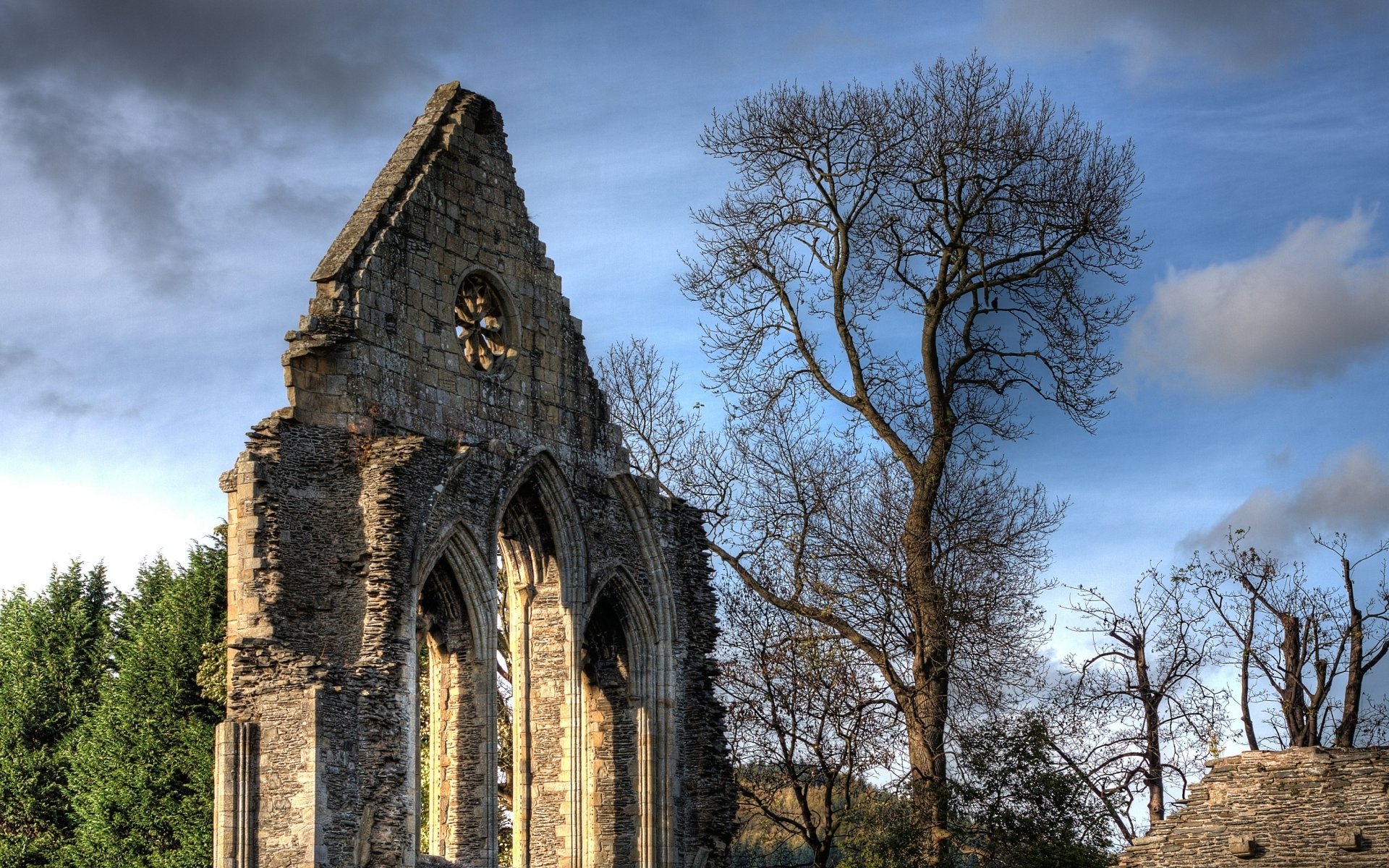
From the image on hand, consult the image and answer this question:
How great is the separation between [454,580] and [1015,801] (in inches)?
308

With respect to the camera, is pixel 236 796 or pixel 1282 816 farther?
pixel 1282 816

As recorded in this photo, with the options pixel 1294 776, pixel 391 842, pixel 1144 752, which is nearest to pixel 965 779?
pixel 1144 752

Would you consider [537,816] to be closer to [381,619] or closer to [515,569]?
[515,569]

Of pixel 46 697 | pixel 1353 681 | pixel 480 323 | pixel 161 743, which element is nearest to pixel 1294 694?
pixel 1353 681

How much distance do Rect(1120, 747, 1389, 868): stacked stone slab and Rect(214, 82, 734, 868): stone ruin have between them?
5.78 meters

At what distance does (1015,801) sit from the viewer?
23.1 m

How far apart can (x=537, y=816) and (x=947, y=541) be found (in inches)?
266

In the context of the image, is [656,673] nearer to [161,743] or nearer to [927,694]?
[927,694]

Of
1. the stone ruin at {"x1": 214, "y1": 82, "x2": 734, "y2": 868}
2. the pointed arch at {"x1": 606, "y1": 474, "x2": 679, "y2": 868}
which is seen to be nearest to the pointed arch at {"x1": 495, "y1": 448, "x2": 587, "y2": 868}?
the stone ruin at {"x1": 214, "y1": 82, "x2": 734, "y2": 868}

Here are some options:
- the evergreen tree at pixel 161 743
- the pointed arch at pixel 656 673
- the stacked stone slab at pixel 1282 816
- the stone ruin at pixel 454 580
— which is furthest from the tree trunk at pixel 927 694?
the evergreen tree at pixel 161 743

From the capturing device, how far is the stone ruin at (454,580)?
56.3 ft

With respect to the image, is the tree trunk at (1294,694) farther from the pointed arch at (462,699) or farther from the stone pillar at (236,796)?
the stone pillar at (236,796)

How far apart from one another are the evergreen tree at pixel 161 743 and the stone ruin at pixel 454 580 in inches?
148

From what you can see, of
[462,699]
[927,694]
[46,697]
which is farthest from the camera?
[46,697]
